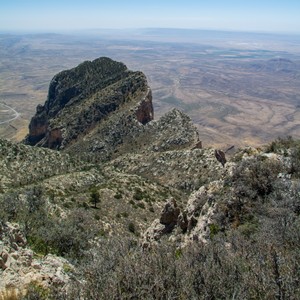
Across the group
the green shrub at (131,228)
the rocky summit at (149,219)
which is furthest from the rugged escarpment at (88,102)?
the green shrub at (131,228)

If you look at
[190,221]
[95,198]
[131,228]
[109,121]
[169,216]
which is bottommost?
[131,228]

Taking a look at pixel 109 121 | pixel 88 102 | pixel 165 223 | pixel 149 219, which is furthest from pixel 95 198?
pixel 88 102

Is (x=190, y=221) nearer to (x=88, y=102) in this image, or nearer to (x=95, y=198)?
(x=95, y=198)

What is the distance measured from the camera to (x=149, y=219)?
2902cm

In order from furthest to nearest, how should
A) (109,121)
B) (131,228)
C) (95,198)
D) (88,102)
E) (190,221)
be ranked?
(88,102), (109,121), (95,198), (131,228), (190,221)

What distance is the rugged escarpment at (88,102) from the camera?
58.1 m

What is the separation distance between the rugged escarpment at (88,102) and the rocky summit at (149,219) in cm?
432

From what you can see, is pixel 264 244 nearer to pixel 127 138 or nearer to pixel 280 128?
pixel 127 138

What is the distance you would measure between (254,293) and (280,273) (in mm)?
1068

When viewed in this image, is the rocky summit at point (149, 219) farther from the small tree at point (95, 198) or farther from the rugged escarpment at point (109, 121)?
the rugged escarpment at point (109, 121)

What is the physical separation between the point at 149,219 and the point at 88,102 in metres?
38.1

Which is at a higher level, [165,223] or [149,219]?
[165,223]

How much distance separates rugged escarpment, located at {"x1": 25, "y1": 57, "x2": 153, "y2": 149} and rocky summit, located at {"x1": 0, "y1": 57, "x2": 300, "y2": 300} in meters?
4.32

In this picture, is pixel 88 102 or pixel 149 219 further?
pixel 88 102
